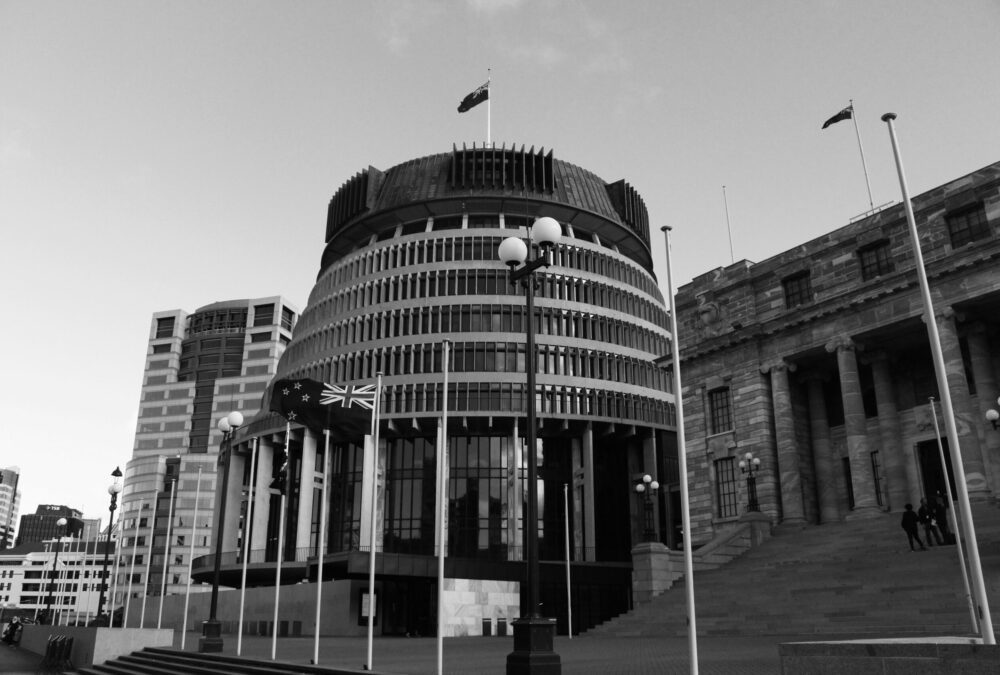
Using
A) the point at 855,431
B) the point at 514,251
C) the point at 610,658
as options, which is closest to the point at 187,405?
the point at 855,431

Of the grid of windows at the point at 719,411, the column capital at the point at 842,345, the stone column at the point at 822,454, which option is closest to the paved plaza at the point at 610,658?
the stone column at the point at 822,454

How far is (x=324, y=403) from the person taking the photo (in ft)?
81.7

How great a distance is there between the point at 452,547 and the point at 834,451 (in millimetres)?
35531

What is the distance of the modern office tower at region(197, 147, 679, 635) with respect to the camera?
69.9 meters

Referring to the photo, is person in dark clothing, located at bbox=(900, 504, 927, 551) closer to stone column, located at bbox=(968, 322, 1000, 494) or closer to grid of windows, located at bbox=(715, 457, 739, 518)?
stone column, located at bbox=(968, 322, 1000, 494)

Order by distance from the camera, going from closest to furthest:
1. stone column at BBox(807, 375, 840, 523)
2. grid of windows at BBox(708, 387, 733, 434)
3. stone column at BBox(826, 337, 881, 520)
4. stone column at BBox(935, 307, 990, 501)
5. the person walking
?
the person walking
stone column at BBox(935, 307, 990, 501)
stone column at BBox(826, 337, 881, 520)
stone column at BBox(807, 375, 840, 523)
grid of windows at BBox(708, 387, 733, 434)

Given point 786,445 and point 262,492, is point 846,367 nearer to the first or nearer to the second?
point 786,445

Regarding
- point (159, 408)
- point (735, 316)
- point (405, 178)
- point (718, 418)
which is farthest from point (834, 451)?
point (159, 408)

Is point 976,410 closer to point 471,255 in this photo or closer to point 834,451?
point 834,451

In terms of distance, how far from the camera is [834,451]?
144ft

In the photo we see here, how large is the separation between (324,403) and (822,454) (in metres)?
29.9

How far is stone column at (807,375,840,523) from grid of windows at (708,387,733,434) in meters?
4.42

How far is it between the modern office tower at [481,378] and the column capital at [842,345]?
986 inches

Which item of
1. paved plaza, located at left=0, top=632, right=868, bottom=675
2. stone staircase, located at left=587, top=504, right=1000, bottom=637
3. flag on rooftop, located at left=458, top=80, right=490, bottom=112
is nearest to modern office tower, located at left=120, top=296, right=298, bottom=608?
flag on rooftop, located at left=458, top=80, right=490, bottom=112
